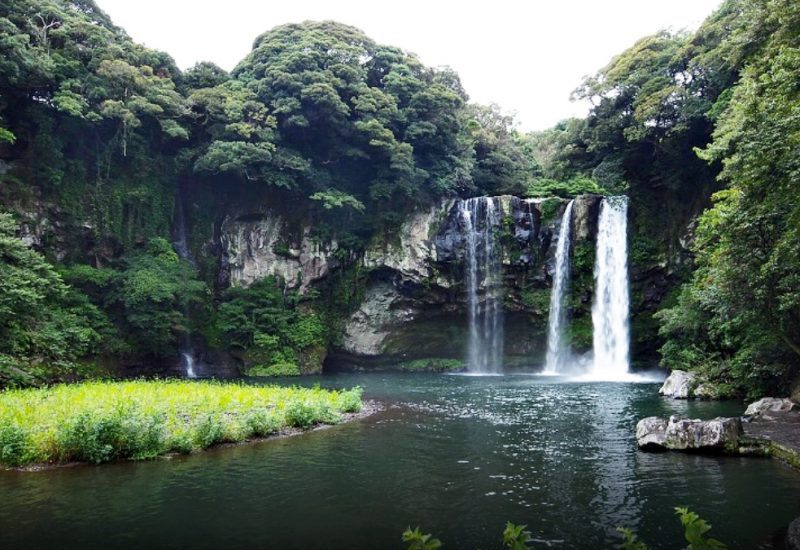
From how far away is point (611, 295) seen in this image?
1187 inches

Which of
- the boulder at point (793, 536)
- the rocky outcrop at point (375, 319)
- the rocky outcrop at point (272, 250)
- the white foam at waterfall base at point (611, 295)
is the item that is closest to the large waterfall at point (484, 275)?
the rocky outcrop at point (375, 319)

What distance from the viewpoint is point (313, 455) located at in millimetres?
10703

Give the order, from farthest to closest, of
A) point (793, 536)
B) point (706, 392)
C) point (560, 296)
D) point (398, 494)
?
point (560, 296)
point (706, 392)
point (398, 494)
point (793, 536)

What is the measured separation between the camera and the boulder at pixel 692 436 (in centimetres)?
1037

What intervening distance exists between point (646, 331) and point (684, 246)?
4.82 metres

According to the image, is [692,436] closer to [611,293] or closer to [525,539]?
[525,539]

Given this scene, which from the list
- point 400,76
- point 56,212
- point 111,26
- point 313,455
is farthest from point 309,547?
point 111,26

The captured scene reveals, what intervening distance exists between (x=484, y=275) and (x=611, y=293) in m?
6.95

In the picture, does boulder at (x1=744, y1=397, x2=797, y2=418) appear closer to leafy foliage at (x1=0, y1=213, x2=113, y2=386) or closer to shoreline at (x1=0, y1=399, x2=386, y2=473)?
shoreline at (x1=0, y1=399, x2=386, y2=473)

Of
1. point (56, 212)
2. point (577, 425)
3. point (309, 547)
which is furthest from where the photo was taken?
point (56, 212)

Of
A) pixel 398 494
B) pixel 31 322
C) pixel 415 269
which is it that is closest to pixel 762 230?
pixel 398 494

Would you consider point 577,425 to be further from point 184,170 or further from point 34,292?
point 184,170

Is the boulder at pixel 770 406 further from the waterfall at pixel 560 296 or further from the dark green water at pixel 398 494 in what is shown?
the waterfall at pixel 560 296

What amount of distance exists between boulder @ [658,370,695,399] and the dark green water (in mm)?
6966
